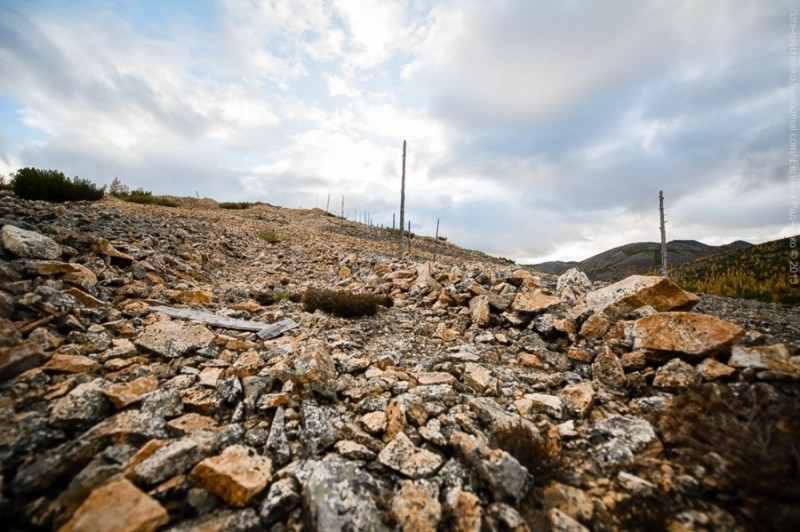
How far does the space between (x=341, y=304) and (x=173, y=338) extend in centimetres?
320

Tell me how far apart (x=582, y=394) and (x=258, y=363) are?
4061mm

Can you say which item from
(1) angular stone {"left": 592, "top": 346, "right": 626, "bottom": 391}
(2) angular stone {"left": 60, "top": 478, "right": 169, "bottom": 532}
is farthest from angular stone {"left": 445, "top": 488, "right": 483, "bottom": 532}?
(1) angular stone {"left": 592, "top": 346, "right": 626, "bottom": 391}

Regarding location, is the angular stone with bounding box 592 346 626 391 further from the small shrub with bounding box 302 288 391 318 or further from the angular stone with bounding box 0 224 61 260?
the angular stone with bounding box 0 224 61 260

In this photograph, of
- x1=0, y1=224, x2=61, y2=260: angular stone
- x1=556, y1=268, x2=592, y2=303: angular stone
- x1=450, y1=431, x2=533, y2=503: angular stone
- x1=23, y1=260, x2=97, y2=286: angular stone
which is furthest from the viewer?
x1=556, y1=268, x2=592, y2=303: angular stone

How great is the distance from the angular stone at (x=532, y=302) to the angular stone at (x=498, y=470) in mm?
3529

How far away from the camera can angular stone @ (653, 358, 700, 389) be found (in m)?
3.48

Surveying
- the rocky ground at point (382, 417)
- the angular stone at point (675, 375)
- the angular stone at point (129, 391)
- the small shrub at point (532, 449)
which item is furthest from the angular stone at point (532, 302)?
the angular stone at point (129, 391)

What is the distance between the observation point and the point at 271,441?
2.84 m

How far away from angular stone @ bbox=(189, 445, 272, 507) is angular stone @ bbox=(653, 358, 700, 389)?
433 centimetres

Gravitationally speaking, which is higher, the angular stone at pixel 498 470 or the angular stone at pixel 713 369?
the angular stone at pixel 713 369

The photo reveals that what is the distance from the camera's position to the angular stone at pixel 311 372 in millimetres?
3549

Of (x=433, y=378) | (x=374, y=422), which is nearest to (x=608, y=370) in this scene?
(x=433, y=378)

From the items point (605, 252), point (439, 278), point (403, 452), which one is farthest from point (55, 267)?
point (605, 252)

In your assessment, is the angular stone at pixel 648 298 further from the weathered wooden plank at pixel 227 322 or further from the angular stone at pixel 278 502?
the weathered wooden plank at pixel 227 322
